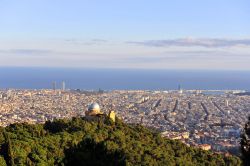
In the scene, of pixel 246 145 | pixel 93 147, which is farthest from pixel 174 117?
pixel 246 145

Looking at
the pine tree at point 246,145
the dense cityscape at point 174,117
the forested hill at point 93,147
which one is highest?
the pine tree at point 246,145

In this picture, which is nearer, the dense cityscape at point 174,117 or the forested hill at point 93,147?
the forested hill at point 93,147

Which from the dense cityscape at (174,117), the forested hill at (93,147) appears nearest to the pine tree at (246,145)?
the forested hill at (93,147)

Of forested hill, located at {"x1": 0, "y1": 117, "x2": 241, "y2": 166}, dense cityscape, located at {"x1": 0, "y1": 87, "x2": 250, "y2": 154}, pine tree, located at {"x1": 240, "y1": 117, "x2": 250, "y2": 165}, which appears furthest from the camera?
dense cityscape, located at {"x1": 0, "y1": 87, "x2": 250, "y2": 154}

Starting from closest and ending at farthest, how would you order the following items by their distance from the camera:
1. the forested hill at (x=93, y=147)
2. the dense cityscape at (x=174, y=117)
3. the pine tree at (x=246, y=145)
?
the pine tree at (x=246, y=145) → the forested hill at (x=93, y=147) → the dense cityscape at (x=174, y=117)

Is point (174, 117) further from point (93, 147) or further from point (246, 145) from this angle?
point (246, 145)

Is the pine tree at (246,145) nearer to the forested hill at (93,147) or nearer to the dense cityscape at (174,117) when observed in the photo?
the forested hill at (93,147)

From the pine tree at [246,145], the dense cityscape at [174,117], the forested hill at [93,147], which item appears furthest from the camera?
the dense cityscape at [174,117]

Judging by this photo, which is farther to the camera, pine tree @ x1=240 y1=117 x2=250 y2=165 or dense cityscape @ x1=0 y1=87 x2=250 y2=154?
dense cityscape @ x1=0 y1=87 x2=250 y2=154

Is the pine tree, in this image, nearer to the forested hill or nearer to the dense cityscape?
the forested hill

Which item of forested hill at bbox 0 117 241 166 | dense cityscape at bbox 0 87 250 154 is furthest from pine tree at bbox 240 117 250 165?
dense cityscape at bbox 0 87 250 154
